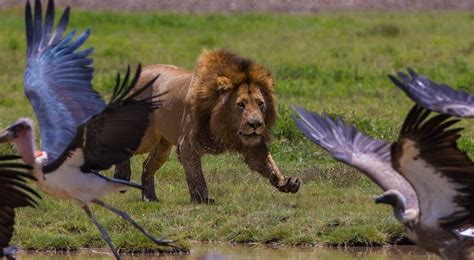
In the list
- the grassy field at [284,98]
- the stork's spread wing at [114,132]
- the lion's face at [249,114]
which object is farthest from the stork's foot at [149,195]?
the stork's spread wing at [114,132]

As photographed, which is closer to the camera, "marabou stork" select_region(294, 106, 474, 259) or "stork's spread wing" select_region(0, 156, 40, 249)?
"marabou stork" select_region(294, 106, 474, 259)

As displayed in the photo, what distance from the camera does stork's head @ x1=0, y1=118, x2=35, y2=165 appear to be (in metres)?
9.55

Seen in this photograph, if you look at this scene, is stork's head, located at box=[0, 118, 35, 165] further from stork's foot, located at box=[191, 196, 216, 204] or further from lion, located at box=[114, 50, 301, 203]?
lion, located at box=[114, 50, 301, 203]

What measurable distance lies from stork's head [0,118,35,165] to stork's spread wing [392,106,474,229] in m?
2.49

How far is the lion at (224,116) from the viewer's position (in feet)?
40.3

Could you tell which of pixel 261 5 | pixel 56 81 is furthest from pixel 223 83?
pixel 261 5

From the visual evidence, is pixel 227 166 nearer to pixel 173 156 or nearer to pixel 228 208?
pixel 173 156

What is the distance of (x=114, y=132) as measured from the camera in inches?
363

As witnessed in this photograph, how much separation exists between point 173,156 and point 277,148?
1136 millimetres

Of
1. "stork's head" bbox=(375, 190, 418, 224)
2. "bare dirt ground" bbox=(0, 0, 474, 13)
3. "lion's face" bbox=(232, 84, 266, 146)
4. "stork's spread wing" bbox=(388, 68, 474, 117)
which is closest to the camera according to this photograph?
"stork's spread wing" bbox=(388, 68, 474, 117)

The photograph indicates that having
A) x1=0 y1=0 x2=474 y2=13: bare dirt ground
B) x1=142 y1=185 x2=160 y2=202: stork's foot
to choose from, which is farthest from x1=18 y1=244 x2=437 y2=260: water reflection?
x1=0 y1=0 x2=474 y2=13: bare dirt ground

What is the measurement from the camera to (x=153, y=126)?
1302 centimetres

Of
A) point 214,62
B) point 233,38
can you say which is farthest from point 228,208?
point 233,38

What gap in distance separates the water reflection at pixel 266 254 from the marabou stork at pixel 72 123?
9.4 inches
